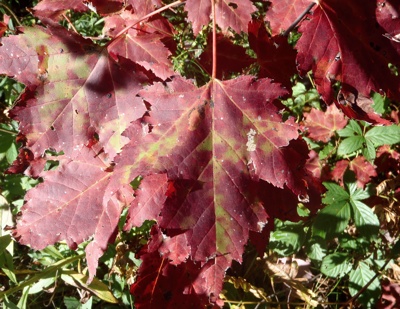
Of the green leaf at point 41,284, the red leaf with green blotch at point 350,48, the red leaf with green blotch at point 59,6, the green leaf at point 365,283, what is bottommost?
the green leaf at point 41,284

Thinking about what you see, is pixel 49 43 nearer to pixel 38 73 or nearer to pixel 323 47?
pixel 38 73

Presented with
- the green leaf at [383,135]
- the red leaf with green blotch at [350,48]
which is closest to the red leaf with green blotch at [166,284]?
the red leaf with green blotch at [350,48]

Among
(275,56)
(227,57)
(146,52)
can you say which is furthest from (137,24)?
(275,56)

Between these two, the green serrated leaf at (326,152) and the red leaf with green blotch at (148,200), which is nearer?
the red leaf with green blotch at (148,200)

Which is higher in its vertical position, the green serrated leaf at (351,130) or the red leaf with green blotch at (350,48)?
the red leaf with green blotch at (350,48)

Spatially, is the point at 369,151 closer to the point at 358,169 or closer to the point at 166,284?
the point at 358,169

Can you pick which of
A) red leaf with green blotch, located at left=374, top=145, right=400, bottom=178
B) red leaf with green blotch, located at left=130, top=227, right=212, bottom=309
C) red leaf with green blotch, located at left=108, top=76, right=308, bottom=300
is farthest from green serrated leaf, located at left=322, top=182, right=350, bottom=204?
red leaf with green blotch, located at left=108, top=76, right=308, bottom=300

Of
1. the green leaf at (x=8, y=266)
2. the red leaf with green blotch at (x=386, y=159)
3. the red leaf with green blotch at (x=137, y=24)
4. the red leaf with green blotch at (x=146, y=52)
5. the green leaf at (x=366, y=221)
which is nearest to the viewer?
the red leaf with green blotch at (x=146, y=52)

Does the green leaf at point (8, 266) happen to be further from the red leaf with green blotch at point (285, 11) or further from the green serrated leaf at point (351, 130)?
the green serrated leaf at point (351, 130)
